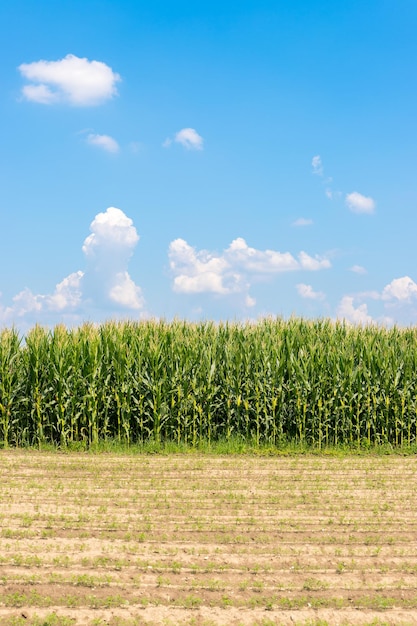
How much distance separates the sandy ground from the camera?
8.09m

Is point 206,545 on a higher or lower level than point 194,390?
lower

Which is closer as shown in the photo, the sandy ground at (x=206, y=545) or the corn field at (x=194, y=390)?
the sandy ground at (x=206, y=545)

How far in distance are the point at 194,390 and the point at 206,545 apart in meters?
9.22

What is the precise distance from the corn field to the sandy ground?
311 cm

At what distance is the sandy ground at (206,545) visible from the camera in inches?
319

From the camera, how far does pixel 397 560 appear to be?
32.3 ft

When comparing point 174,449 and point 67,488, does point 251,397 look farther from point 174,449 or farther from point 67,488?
point 67,488

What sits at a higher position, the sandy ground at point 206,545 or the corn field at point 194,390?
the corn field at point 194,390

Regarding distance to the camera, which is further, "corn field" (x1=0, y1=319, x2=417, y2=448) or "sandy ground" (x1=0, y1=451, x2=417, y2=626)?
"corn field" (x1=0, y1=319, x2=417, y2=448)

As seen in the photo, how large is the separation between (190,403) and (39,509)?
7.52 metres

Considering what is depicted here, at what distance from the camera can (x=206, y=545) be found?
10.1 m

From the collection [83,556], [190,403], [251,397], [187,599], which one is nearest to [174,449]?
[190,403]

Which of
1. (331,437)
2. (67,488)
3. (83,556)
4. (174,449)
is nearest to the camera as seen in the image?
(83,556)

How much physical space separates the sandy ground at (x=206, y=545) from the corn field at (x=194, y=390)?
311 cm
